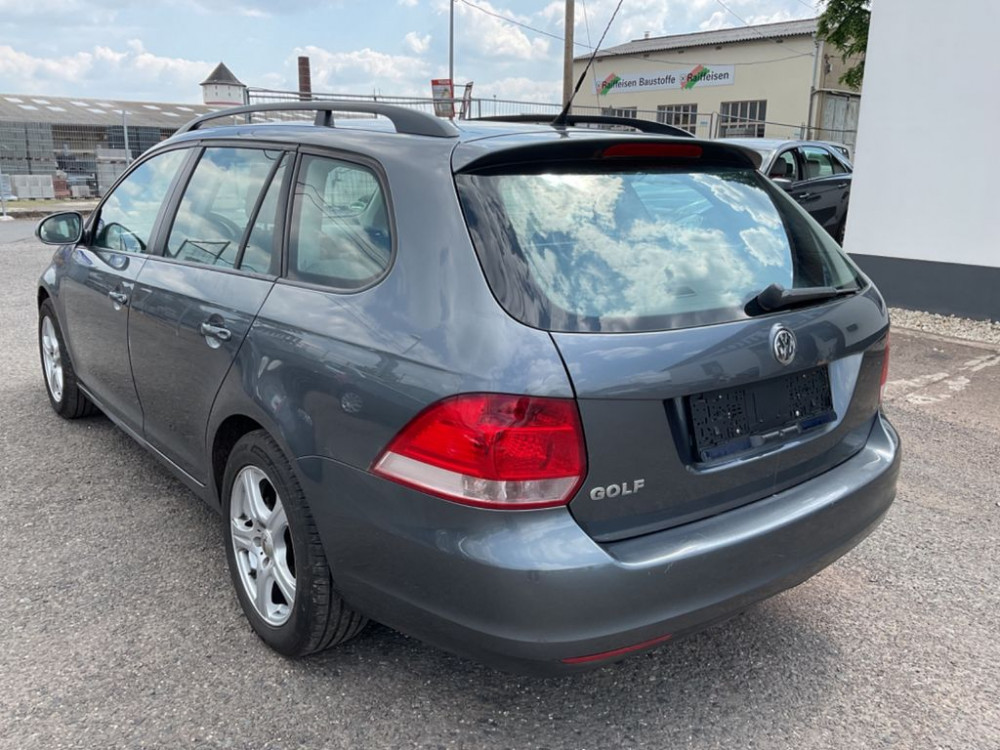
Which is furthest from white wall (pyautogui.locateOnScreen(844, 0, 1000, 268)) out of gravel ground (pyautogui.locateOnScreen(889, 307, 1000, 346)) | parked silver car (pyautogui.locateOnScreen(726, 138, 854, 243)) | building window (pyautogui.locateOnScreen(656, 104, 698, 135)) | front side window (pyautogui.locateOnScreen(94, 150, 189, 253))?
building window (pyautogui.locateOnScreen(656, 104, 698, 135))

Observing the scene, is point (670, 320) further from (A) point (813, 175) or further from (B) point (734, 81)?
(B) point (734, 81)

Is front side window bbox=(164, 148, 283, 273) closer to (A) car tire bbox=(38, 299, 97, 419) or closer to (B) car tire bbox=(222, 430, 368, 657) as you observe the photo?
(B) car tire bbox=(222, 430, 368, 657)

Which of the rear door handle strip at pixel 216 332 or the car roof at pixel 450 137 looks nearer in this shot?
the car roof at pixel 450 137

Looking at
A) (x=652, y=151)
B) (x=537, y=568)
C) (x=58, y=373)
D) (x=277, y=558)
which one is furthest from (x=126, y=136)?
(x=537, y=568)

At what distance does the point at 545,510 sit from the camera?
6.71 feet

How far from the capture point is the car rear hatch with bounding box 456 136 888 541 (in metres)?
2.10

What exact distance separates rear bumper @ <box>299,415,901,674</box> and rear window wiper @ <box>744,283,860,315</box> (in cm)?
54

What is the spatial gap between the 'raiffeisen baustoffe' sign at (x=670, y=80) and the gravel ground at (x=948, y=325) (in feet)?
116

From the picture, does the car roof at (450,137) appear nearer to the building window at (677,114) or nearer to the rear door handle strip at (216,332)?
the rear door handle strip at (216,332)

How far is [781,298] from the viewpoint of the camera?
7.98 ft

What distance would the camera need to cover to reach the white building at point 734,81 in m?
36.8

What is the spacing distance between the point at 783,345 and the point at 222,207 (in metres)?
2.09

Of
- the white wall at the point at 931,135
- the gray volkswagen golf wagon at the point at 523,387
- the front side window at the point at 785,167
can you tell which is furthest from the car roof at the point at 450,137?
the front side window at the point at 785,167

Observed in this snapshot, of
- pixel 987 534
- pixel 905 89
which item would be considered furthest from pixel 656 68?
pixel 987 534
